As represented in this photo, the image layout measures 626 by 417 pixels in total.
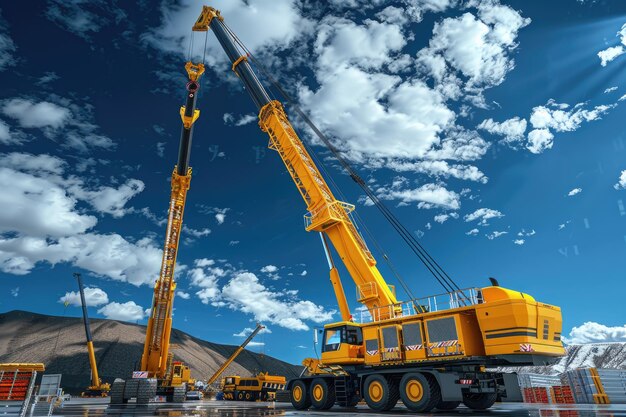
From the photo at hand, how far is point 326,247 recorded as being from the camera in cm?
2127

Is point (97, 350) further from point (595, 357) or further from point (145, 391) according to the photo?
point (595, 357)

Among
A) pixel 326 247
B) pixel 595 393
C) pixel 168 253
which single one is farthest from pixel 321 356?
pixel 168 253

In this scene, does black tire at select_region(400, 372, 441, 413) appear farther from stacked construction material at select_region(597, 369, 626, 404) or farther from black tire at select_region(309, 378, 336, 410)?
stacked construction material at select_region(597, 369, 626, 404)

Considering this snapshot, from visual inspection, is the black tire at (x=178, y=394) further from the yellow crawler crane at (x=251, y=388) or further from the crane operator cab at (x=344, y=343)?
the crane operator cab at (x=344, y=343)

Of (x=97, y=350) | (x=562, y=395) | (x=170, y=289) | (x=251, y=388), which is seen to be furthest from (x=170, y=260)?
(x=97, y=350)

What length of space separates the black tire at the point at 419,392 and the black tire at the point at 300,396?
4609 millimetres

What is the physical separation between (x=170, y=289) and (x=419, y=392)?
2175 centimetres

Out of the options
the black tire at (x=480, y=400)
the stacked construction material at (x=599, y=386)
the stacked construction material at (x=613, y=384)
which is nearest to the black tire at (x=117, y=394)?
the black tire at (x=480, y=400)

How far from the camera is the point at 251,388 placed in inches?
1398

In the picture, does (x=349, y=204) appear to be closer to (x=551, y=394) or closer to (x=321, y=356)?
(x=321, y=356)

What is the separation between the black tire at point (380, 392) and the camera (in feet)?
45.0

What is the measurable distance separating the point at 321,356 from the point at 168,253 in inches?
709

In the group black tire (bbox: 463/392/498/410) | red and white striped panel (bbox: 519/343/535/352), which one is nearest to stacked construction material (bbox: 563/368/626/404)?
black tire (bbox: 463/392/498/410)

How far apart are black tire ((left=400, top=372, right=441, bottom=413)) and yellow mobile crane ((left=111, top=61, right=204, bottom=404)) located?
1932 centimetres
